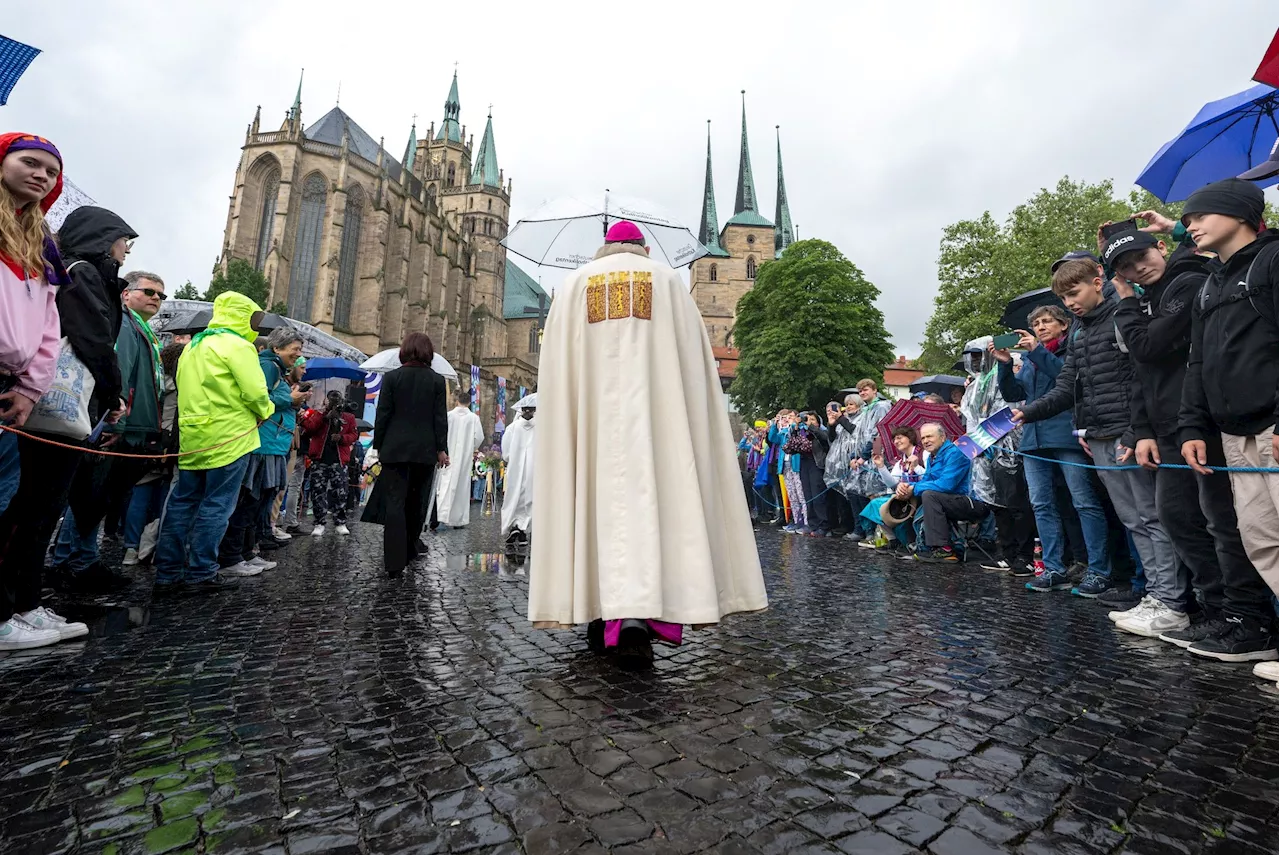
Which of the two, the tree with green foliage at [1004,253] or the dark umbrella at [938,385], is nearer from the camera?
the dark umbrella at [938,385]

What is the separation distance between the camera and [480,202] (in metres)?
69.9

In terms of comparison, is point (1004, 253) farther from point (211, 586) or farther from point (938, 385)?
point (211, 586)

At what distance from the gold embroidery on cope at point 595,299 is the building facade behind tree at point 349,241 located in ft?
152

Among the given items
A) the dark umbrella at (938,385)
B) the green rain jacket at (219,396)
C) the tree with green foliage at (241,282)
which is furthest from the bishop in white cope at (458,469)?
the tree with green foliage at (241,282)

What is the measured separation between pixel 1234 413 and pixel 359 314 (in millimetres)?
51306

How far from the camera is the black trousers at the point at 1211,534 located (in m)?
3.27

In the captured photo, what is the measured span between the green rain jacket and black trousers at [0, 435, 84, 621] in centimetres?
133

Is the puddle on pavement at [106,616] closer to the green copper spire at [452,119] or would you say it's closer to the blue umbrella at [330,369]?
the blue umbrella at [330,369]

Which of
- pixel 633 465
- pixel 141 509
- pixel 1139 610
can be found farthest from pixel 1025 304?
pixel 141 509

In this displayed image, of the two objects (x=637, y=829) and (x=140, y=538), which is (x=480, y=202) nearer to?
(x=140, y=538)

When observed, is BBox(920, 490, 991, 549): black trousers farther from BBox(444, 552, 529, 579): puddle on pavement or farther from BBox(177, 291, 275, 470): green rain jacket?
BBox(177, 291, 275, 470): green rain jacket

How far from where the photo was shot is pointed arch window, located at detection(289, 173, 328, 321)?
46.3 m

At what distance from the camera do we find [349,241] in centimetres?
4806

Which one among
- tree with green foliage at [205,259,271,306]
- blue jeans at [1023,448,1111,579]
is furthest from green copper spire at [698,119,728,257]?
blue jeans at [1023,448,1111,579]
